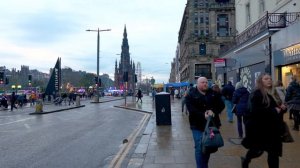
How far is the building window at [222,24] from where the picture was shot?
283ft

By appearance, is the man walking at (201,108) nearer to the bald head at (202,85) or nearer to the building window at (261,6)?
the bald head at (202,85)

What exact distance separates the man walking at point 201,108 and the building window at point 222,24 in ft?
268

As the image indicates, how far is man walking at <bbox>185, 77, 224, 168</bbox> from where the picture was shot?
6.26 meters

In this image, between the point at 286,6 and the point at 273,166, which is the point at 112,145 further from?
the point at 286,6

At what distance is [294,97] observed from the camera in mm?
13016

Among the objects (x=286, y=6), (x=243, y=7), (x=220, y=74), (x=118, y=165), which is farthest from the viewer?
(x=220, y=74)

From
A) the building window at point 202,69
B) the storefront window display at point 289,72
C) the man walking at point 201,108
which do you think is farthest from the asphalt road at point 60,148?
the building window at point 202,69

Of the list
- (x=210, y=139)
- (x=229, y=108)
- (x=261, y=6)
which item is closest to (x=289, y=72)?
(x=229, y=108)

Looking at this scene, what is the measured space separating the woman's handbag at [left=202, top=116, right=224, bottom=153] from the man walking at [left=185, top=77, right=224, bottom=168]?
21 cm

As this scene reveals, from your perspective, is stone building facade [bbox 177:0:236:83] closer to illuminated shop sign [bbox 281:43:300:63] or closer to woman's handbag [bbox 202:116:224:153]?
illuminated shop sign [bbox 281:43:300:63]

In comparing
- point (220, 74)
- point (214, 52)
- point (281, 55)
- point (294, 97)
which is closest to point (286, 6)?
point (281, 55)

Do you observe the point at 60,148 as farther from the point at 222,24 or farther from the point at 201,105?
the point at 222,24

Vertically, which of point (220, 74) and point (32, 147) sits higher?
point (220, 74)

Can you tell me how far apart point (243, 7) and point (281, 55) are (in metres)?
12.5
